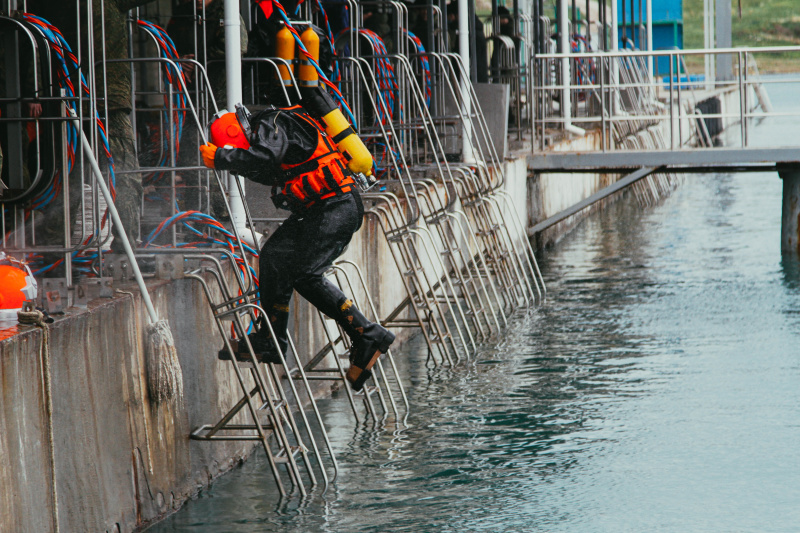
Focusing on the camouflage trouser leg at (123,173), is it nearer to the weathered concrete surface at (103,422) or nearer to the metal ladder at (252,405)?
the metal ladder at (252,405)

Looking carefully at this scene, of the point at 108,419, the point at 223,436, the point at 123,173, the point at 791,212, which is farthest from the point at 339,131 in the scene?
the point at 791,212

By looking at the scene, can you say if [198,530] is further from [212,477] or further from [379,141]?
[379,141]

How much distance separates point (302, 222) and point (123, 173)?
1.22m

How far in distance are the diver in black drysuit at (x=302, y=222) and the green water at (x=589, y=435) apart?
32.9 inches

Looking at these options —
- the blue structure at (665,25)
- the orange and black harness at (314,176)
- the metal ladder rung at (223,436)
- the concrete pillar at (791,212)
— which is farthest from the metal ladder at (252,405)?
the blue structure at (665,25)

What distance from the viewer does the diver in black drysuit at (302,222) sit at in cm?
662

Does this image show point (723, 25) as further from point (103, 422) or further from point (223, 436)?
point (103, 422)

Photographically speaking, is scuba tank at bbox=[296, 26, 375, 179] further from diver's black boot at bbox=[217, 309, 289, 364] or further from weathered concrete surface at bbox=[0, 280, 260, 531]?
weathered concrete surface at bbox=[0, 280, 260, 531]

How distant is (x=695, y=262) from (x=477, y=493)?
10699 mm

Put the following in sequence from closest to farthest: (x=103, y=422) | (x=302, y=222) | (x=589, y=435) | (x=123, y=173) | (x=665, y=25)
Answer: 1. (x=103, y=422)
2. (x=302, y=222)
3. (x=123, y=173)
4. (x=589, y=435)
5. (x=665, y=25)

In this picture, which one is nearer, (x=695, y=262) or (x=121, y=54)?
(x=121, y=54)

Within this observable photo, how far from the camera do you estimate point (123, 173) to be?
24.2 feet

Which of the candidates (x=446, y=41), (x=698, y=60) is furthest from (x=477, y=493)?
(x=698, y=60)

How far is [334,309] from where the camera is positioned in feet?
23.2
